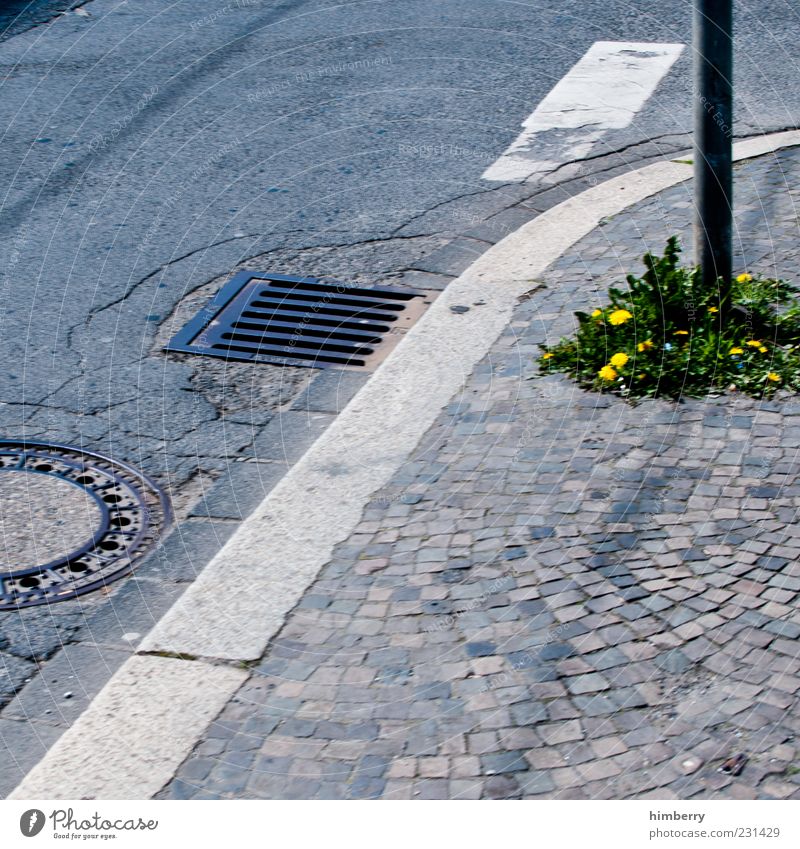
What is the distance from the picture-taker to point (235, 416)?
Result: 16.9 ft

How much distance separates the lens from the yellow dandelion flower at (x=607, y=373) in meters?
4.91

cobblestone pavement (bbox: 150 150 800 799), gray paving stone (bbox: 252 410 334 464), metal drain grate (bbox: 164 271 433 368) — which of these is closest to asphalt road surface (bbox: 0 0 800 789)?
gray paving stone (bbox: 252 410 334 464)

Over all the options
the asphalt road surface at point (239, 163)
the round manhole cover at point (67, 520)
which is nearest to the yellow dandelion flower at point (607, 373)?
the asphalt road surface at point (239, 163)

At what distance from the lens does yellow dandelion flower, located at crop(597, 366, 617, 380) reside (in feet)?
16.1

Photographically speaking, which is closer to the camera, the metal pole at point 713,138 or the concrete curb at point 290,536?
the concrete curb at point 290,536

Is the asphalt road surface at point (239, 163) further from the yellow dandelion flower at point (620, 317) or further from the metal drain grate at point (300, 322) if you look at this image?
the yellow dandelion flower at point (620, 317)

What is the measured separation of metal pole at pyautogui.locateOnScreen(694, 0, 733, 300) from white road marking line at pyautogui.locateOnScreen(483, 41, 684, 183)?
210 cm

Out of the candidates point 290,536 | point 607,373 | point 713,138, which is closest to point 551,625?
point 290,536

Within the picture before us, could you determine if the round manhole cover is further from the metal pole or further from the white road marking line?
the white road marking line

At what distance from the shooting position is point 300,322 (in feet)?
19.3

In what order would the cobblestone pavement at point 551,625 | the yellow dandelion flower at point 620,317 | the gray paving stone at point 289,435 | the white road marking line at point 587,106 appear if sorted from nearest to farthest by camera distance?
the cobblestone pavement at point 551,625, the gray paving stone at point 289,435, the yellow dandelion flower at point 620,317, the white road marking line at point 587,106

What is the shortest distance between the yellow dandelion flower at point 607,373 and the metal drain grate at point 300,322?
1.10 meters

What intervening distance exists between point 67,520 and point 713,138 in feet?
9.67

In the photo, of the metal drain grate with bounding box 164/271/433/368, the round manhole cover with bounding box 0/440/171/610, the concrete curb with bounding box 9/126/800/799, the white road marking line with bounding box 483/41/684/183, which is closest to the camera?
the concrete curb with bounding box 9/126/800/799
